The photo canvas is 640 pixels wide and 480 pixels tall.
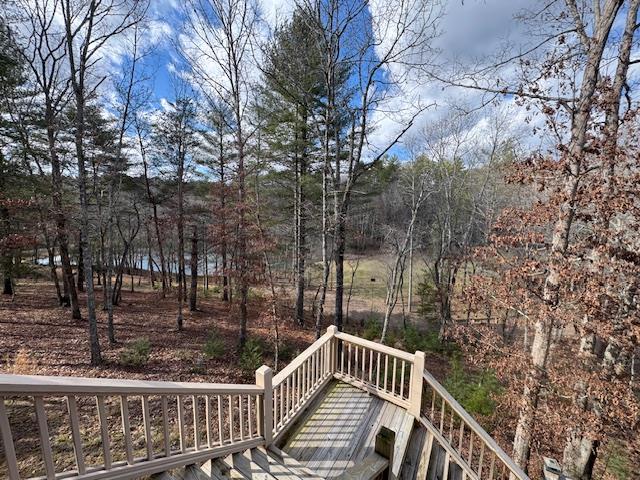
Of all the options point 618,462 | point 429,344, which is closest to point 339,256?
point 429,344

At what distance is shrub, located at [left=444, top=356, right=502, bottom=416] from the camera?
254 inches

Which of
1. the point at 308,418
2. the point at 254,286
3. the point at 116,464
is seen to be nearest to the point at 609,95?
the point at 308,418

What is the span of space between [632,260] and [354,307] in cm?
1601

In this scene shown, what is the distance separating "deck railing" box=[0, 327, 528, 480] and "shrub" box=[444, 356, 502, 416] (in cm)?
58

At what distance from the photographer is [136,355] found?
7.11m

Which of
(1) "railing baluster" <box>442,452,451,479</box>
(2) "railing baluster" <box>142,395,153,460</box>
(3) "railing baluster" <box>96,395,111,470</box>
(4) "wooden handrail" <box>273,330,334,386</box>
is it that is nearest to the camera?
(3) "railing baluster" <box>96,395,111,470</box>

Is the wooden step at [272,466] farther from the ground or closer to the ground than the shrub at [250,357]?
farther from the ground

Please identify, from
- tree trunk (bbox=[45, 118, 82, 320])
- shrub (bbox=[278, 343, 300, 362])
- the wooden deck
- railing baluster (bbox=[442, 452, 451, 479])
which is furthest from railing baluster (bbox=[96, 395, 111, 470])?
tree trunk (bbox=[45, 118, 82, 320])

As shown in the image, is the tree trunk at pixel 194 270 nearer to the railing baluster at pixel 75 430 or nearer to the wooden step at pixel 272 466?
the wooden step at pixel 272 466

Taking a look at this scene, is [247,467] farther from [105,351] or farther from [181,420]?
[105,351]

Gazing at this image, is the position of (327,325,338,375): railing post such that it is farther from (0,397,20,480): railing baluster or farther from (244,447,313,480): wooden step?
(0,397,20,480): railing baluster

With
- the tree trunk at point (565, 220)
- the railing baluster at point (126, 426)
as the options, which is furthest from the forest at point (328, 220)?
the railing baluster at point (126, 426)

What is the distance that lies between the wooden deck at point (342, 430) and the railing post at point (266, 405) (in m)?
0.42

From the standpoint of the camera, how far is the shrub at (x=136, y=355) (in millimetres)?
6992
